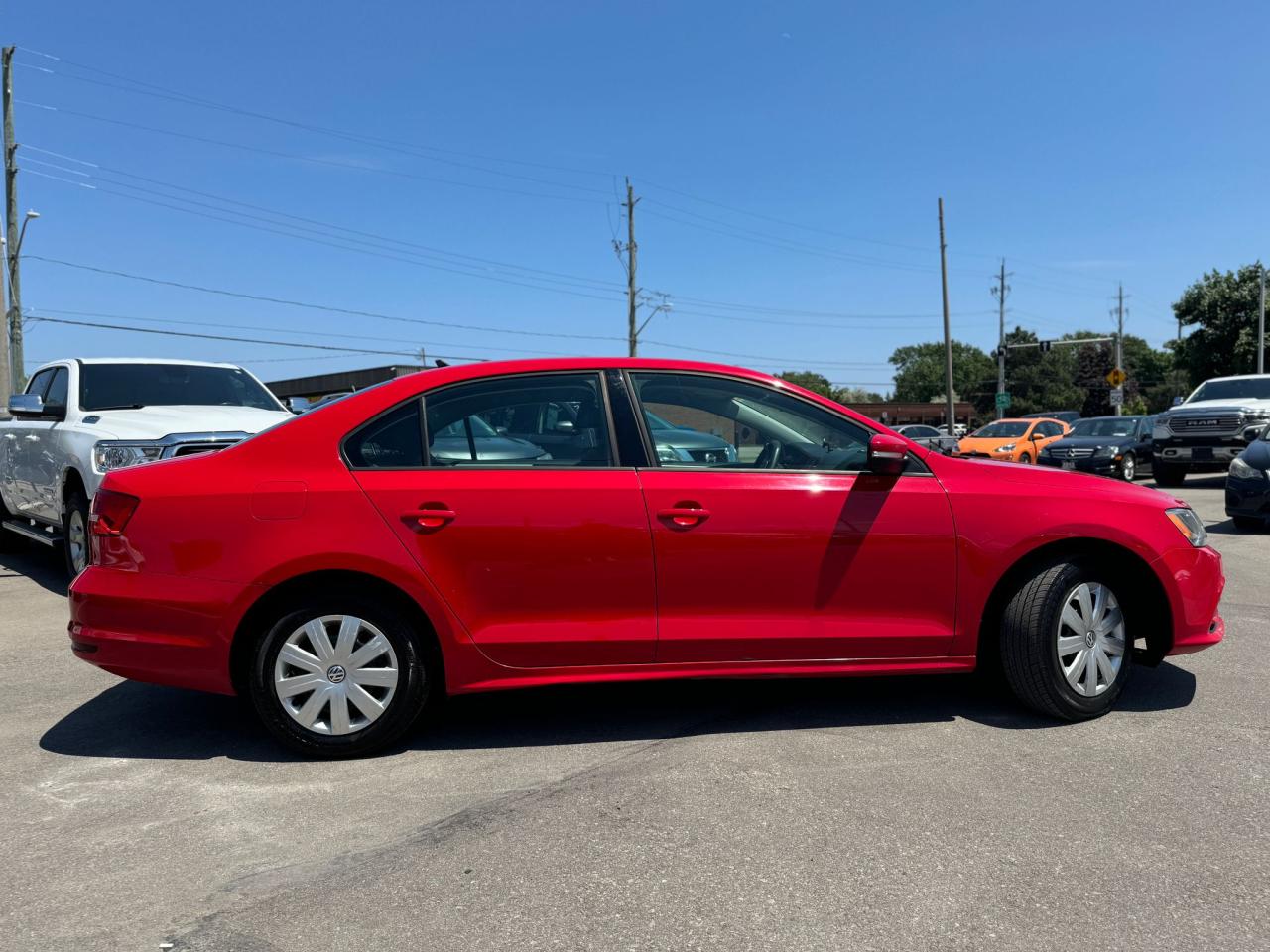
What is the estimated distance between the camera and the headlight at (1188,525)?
4238mm

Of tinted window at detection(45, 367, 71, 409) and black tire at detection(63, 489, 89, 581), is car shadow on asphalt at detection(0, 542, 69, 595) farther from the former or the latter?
tinted window at detection(45, 367, 71, 409)

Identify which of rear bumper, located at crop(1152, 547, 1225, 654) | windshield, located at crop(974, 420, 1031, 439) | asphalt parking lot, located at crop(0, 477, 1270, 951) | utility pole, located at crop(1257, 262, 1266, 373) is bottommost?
asphalt parking lot, located at crop(0, 477, 1270, 951)

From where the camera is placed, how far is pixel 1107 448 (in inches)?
782

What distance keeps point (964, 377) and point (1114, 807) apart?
5827 inches

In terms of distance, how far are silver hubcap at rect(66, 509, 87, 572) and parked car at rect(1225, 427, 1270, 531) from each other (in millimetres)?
10815

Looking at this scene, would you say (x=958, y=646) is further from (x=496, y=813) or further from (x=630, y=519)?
(x=496, y=813)

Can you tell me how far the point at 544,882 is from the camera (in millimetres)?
2822

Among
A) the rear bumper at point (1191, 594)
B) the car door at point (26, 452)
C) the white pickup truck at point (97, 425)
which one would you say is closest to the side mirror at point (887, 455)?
the rear bumper at point (1191, 594)

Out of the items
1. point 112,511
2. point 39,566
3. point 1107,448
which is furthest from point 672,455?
point 1107,448

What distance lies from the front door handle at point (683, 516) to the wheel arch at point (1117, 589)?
1303mm

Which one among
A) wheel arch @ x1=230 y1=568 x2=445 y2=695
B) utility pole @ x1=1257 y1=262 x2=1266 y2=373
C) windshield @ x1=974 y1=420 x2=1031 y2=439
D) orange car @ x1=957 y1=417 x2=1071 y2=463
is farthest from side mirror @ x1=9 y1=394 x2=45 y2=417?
utility pole @ x1=1257 y1=262 x2=1266 y2=373

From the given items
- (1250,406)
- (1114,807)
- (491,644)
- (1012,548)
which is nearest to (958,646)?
(1012,548)

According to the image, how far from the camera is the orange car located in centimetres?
2480

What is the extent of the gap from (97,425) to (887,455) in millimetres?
6059
